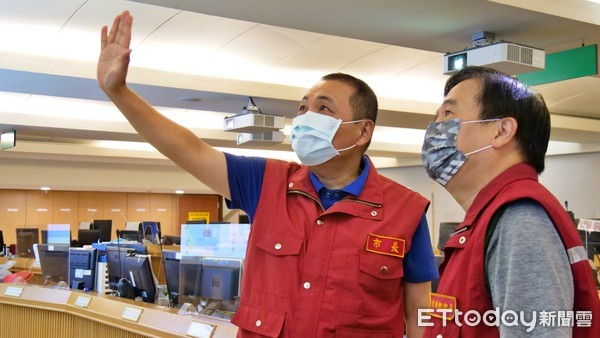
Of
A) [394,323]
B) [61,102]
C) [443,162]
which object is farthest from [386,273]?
[61,102]

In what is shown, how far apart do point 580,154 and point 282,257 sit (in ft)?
38.5

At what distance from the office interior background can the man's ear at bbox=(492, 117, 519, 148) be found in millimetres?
3652

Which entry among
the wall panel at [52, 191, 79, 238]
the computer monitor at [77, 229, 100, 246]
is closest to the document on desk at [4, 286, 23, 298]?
the computer monitor at [77, 229, 100, 246]

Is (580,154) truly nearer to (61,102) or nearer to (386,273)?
(61,102)

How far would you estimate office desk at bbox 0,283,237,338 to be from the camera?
144 inches

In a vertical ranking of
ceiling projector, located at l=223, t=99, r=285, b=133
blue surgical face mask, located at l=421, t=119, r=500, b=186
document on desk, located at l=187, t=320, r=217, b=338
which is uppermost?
ceiling projector, located at l=223, t=99, r=285, b=133

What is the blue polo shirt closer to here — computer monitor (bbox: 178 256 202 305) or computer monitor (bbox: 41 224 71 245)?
computer monitor (bbox: 178 256 202 305)

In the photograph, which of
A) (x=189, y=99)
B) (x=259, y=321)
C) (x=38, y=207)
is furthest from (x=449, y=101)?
(x=38, y=207)

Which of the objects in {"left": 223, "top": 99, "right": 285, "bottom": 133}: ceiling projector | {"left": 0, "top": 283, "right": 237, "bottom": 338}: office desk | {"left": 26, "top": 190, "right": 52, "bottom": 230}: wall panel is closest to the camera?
{"left": 0, "top": 283, "right": 237, "bottom": 338}: office desk

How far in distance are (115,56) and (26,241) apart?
31.9 feet

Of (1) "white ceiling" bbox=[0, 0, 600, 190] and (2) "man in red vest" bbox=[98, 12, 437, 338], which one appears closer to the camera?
(2) "man in red vest" bbox=[98, 12, 437, 338]

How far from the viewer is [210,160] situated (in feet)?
6.30

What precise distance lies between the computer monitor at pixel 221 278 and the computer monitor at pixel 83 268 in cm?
217

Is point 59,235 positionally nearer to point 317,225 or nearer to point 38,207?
point 317,225
